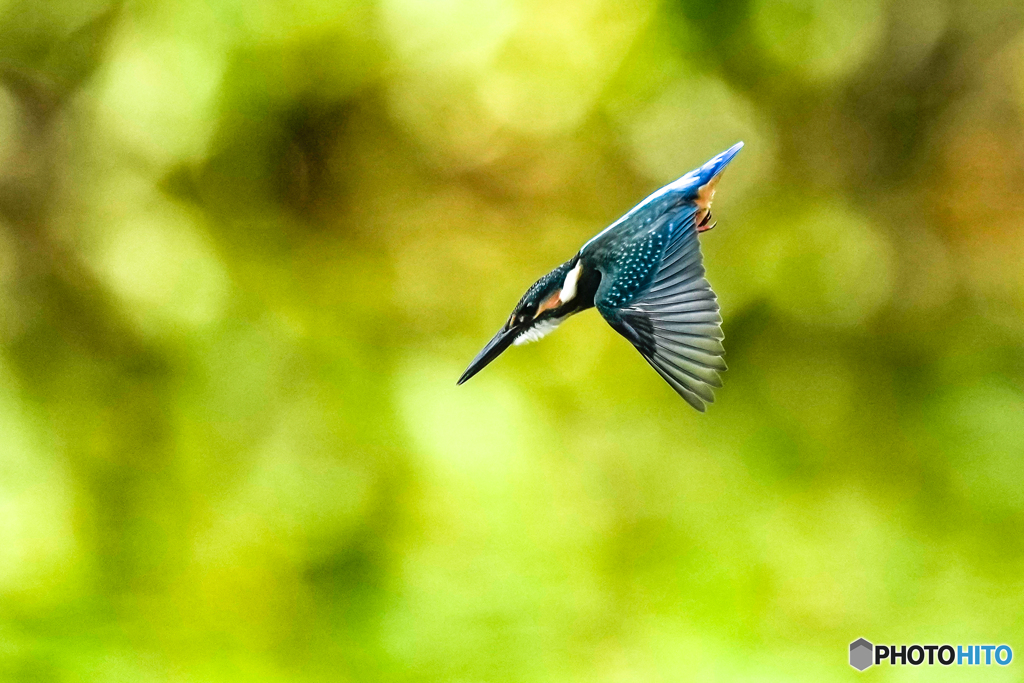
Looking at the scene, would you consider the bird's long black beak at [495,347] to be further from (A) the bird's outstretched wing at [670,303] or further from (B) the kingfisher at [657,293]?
(A) the bird's outstretched wing at [670,303]

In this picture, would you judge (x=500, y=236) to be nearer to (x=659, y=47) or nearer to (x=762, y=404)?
(x=659, y=47)

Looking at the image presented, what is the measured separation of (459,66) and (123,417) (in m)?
0.68

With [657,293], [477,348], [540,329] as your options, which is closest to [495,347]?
[540,329]

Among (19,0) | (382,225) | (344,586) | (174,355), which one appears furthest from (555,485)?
(19,0)

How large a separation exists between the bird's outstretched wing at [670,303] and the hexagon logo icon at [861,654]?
2.28 feet

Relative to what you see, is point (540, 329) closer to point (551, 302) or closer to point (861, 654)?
point (551, 302)

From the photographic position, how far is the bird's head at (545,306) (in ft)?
2.31

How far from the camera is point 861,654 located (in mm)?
1093

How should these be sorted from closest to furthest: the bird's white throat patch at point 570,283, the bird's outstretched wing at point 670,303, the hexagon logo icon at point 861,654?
the bird's outstretched wing at point 670,303, the bird's white throat patch at point 570,283, the hexagon logo icon at point 861,654

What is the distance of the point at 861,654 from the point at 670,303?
723mm

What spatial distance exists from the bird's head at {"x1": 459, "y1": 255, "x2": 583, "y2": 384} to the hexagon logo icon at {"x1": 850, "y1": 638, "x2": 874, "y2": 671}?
26.9 inches

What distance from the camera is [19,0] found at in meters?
1.15

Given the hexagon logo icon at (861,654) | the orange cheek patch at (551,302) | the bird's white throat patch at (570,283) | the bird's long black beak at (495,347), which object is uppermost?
the bird's white throat patch at (570,283)

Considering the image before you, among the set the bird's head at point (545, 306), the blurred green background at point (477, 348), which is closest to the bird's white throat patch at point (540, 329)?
the bird's head at point (545, 306)
